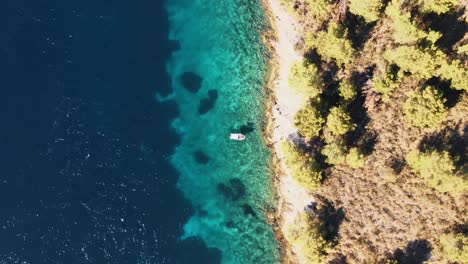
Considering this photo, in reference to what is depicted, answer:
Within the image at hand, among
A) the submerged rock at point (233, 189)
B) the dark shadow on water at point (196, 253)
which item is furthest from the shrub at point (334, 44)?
the dark shadow on water at point (196, 253)

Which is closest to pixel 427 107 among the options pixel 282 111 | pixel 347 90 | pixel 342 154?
pixel 347 90

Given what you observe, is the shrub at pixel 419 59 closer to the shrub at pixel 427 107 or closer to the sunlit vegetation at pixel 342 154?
the shrub at pixel 427 107

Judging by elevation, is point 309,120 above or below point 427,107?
above

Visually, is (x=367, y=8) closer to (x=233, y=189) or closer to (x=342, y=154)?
(x=342, y=154)

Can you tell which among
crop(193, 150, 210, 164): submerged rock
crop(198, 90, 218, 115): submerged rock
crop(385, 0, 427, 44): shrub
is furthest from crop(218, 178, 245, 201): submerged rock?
crop(385, 0, 427, 44): shrub

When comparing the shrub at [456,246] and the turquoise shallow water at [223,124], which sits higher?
the turquoise shallow water at [223,124]
